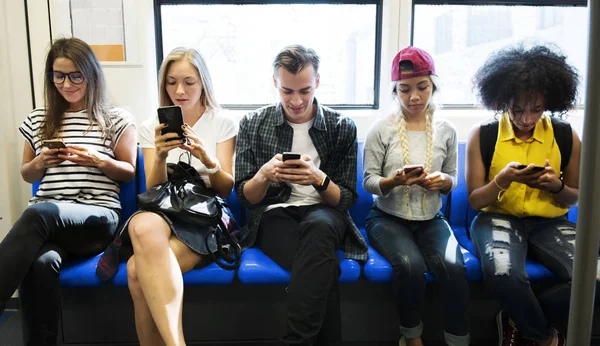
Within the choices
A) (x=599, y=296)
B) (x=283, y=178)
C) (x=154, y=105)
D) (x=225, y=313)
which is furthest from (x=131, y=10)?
(x=599, y=296)

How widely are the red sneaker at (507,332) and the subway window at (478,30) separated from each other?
161 cm

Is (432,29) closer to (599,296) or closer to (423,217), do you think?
(423,217)

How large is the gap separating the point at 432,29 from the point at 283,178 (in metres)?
1.85

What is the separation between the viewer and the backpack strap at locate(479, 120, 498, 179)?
93.7 inches

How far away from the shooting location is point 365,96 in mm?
3400

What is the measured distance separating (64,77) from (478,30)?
2664mm

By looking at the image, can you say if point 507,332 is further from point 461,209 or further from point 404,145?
point 404,145

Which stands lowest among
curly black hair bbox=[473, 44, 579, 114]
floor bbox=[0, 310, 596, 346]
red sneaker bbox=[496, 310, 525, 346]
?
floor bbox=[0, 310, 596, 346]

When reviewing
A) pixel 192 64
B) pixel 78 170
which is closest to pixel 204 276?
pixel 78 170

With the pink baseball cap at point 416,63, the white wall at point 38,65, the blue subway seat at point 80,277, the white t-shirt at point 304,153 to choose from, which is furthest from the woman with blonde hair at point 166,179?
the pink baseball cap at point 416,63

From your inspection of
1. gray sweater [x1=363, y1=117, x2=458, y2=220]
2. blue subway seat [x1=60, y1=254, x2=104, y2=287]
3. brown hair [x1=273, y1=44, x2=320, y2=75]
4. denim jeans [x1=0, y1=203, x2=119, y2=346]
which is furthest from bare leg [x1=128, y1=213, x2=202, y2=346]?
gray sweater [x1=363, y1=117, x2=458, y2=220]

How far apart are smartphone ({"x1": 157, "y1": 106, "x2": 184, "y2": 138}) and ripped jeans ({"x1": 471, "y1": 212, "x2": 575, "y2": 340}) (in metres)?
1.50

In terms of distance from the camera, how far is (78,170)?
2.44 m

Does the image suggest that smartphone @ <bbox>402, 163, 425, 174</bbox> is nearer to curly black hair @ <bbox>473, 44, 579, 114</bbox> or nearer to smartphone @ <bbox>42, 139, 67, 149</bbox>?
curly black hair @ <bbox>473, 44, 579, 114</bbox>
